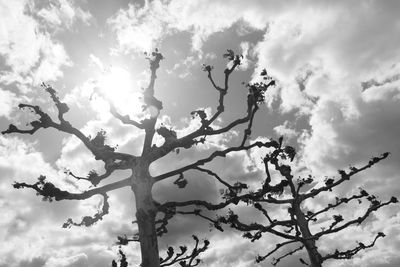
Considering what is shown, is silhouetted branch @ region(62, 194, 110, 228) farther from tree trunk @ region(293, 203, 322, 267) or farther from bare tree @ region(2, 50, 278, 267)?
tree trunk @ region(293, 203, 322, 267)

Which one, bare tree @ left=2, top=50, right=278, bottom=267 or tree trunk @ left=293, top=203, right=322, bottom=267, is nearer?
bare tree @ left=2, top=50, right=278, bottom=267

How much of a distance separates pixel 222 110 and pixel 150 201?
3575mm

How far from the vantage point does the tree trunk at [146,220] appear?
843cm

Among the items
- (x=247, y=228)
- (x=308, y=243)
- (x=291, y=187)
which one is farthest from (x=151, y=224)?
(x=291, y=187)

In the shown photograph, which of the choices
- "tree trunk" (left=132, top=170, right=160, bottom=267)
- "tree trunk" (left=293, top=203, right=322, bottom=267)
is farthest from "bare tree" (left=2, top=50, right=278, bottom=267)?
"tree trunk" (left=293, top=203, right=322, bottom=267)

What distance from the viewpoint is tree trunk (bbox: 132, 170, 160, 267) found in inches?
332

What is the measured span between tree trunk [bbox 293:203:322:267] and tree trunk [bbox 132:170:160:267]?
29.3ft

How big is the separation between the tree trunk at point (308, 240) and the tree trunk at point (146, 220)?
29.3ft

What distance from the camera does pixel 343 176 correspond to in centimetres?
1694

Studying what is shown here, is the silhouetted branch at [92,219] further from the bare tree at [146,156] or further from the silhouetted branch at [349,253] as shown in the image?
the silhouetted branch at [349,253]

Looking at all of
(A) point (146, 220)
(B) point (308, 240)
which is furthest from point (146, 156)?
(B) point (308, 240)

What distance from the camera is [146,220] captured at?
29.1ft

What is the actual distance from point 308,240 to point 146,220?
9.34 metres

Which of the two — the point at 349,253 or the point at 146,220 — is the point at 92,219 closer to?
the point at 146,220
